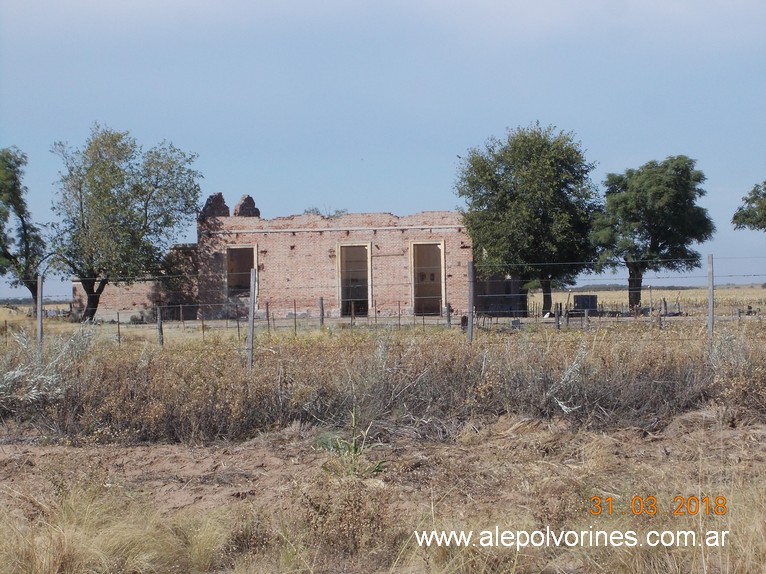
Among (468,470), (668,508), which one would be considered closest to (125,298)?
(468,470)

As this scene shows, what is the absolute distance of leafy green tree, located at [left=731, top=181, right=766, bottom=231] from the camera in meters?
43.0

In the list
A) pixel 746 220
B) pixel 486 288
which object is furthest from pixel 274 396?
pixel 746 220

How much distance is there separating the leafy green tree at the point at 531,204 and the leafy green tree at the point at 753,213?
11793mm

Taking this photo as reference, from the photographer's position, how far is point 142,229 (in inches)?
1476

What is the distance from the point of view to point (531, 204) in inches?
1390

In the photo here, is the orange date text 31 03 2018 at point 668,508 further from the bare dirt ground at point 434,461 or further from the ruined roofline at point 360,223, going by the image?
the ruined roofline at point 360,223

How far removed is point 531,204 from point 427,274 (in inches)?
265

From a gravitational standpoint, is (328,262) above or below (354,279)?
above

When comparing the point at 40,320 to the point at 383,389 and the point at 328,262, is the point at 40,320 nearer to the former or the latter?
the point at 383,389

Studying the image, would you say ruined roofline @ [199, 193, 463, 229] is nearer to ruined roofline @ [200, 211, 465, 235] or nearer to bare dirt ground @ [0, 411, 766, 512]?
ruined roofline @ [200, 211, 465, 235]

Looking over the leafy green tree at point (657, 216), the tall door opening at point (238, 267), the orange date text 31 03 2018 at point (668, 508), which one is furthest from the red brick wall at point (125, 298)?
the orange date text 31 03 2018 at point (668, 508)

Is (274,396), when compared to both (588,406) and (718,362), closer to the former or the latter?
(588,406)

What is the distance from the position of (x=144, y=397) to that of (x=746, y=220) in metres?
41.8

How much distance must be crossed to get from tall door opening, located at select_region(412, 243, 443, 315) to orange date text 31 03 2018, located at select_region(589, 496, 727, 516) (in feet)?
98.6
